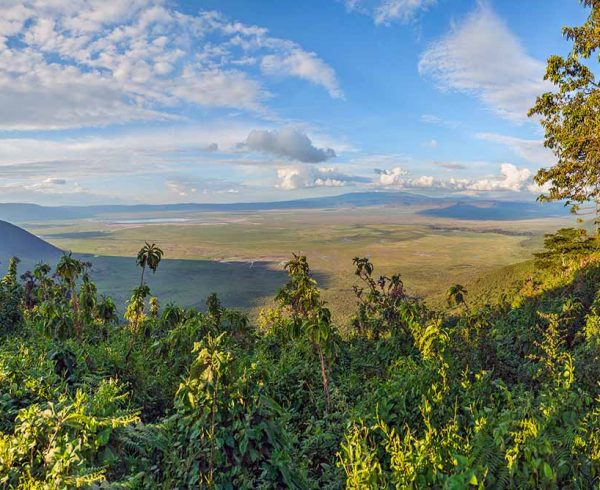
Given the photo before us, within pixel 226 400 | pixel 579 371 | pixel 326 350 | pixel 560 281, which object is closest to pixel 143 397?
pixel 326 350

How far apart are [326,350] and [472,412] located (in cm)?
744

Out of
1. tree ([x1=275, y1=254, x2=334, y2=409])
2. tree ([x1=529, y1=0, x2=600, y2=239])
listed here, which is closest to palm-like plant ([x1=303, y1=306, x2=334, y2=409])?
tree ([x1=275, y1=254, x2=334, y2=409])

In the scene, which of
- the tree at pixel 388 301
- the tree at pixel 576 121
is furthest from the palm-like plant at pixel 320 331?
the tree at pixel 576 121

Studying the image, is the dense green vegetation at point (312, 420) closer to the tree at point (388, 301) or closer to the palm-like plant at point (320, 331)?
the palm-like plant at point (320, 331)

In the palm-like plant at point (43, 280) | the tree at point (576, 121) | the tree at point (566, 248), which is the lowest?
the palm-like plant at point (43, 280)

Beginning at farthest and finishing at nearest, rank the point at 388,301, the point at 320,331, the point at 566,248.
Result: the point at 566,248, the point at 388,301, the point at 320,331

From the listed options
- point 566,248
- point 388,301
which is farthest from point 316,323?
point 566,248

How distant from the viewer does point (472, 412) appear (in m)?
7.85

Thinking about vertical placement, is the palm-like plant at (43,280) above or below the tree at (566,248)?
below

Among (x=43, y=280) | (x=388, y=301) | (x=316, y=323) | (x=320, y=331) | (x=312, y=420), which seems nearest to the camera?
(x=312, y=420)

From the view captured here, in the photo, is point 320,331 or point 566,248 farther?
point 566,248

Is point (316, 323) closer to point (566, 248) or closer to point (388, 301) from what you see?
point (388, 301)

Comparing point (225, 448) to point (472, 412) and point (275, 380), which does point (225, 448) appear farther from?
point (275, 380)

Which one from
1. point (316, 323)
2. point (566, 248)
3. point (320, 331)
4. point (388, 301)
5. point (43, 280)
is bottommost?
point (43, 280)
